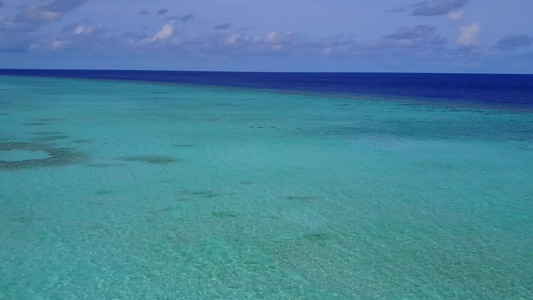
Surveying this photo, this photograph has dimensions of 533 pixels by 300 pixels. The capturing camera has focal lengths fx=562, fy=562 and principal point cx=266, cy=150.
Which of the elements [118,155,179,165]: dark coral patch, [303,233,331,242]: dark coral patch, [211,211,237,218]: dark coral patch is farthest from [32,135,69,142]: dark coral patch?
[303,233,331,242]: dark coral patch

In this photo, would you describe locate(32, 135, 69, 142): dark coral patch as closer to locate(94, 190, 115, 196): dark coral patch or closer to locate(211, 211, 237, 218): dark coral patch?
locate(94, 190, 115, 196): dark coral patch

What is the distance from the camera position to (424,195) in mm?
8930

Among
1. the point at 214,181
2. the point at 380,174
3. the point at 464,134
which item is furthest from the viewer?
the point at 464,134

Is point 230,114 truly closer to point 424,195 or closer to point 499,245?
point 424,195

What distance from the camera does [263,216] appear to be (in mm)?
7707

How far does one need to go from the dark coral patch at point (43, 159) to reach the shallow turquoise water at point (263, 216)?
0.13 feet

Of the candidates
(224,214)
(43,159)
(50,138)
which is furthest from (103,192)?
(50,138)

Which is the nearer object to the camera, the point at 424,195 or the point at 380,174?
the point at 424,195

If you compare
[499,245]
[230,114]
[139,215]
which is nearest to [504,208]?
[499,245]

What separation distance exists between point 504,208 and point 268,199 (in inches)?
137

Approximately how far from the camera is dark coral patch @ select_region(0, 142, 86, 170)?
35.5 ft

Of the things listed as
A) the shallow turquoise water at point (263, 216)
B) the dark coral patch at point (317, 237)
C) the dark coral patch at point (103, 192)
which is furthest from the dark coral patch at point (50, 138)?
the dark coral patch at point (317, 237)

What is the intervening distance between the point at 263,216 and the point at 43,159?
19.3 ft

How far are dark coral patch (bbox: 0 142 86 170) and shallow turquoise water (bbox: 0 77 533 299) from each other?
0.04m
